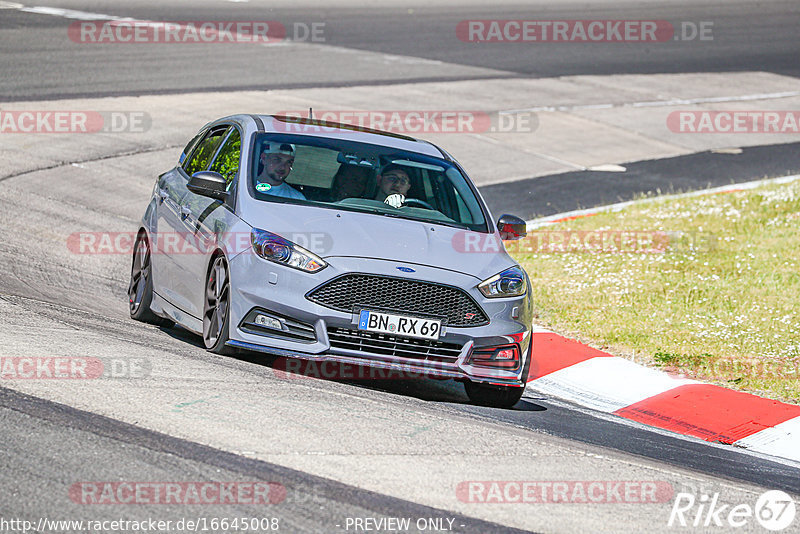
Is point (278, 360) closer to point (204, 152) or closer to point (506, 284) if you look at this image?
point (506, 284)

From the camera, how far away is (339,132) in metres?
8.91

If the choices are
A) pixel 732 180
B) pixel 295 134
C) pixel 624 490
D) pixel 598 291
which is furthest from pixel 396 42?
pixel 624 490

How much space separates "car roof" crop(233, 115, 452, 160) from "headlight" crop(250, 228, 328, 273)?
1.43 meters

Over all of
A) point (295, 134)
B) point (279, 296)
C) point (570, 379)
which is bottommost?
point (570, 379)

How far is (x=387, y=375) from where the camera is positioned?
7.57 metres

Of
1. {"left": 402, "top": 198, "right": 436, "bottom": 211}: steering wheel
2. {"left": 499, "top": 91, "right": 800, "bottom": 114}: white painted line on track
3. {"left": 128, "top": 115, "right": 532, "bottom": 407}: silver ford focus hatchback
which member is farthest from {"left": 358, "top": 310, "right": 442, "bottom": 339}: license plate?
{"left": 499, "top": 91, "right": 800, "bottom": 114}: white painted line on track

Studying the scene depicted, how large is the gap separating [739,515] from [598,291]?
5.73 meters

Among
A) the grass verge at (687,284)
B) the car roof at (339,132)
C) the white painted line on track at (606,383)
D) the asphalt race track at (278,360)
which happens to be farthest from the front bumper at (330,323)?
the grass verge at (687,284)

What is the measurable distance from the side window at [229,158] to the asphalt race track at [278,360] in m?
1.25

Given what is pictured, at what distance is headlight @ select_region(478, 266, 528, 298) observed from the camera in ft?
24.6

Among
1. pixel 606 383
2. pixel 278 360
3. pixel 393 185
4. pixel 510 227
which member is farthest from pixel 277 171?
pixel 606 383

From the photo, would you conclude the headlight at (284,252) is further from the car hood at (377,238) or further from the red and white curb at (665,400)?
the red and white curb at (665,400)

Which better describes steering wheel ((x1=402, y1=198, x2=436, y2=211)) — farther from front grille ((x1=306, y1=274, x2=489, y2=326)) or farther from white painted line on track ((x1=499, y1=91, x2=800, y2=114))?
white painted line on track ((x1=499, y1=91, x2=800, y2=114))

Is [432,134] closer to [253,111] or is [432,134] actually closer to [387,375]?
[253,111]
